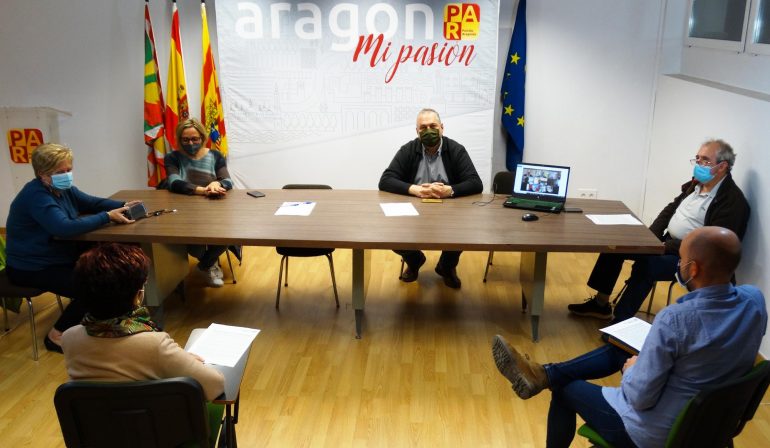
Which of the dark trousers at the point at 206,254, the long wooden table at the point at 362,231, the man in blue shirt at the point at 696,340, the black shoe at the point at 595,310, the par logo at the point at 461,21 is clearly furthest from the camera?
the par logo at the point at 461,21

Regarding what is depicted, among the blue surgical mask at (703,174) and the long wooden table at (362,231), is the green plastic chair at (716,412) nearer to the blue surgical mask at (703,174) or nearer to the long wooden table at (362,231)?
the long wooden table at (362,231)

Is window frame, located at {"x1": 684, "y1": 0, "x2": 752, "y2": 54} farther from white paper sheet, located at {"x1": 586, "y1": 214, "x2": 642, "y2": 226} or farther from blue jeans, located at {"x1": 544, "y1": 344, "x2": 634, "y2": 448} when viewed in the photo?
blue jeans, located at {"x1": 544, "y1": 344, "x2": 634, "y2": 448}

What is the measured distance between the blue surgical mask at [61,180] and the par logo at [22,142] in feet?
8.60

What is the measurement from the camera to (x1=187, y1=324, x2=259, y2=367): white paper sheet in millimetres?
2316

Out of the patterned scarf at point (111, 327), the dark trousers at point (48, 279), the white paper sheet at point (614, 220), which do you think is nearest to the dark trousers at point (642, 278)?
the white paper sheet at point (614, 220)

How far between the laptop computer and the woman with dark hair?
8.70ft

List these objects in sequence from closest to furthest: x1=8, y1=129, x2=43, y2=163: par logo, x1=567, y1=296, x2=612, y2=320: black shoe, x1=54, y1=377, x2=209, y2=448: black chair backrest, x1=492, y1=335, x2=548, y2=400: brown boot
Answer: x1=54, y1=377, x2=209, y2=448: black chair backrest → x1=492, y1=335, x2=548, y2=400: brown boot → x1=567, y1=296, x2=612, y2=320: black shoe → x1=8, y1=129, x2=43, y2=163: par logo

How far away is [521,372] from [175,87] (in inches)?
167

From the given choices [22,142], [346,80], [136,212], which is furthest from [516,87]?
[22,142]

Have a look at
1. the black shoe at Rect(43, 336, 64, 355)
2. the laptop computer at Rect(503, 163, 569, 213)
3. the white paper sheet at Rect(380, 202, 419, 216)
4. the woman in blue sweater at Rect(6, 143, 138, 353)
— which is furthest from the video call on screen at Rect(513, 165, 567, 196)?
the black shoe at Rect(43, 336, 64, 355)

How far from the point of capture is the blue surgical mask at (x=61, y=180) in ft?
11.4

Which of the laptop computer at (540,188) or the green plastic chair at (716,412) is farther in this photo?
the laptop computer at (540,188)

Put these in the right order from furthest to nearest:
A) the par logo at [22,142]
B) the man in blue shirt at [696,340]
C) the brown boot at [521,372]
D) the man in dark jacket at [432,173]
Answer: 1. the par logo at [22,142]
2. the man in dark jacket at [432,173]
3. the brown boot at [521,372]
4. the man in blue shirt at [696,340]

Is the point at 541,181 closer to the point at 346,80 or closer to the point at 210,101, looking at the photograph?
the point at 346,80
